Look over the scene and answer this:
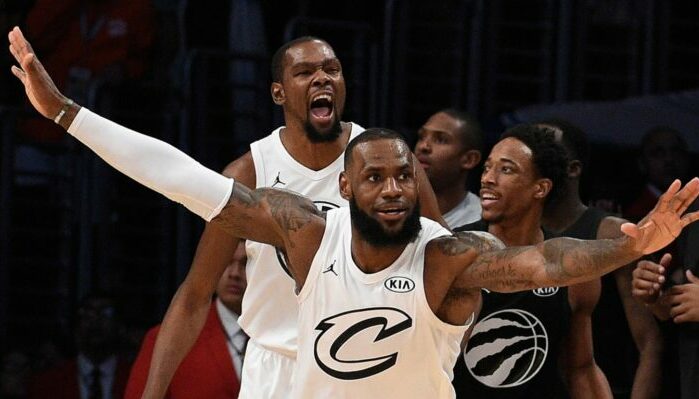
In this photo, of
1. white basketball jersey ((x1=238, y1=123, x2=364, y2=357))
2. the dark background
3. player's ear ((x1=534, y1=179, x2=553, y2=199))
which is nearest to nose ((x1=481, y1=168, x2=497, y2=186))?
player's ear ((x1=534, y1=179, x2=553, y2=199))

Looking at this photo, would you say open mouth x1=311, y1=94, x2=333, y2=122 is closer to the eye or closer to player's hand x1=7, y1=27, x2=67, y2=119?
the eye

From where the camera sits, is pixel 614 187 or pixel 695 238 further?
pixel 614 187

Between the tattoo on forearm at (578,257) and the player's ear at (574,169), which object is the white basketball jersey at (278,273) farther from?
the tattoo on forearm at (578,257)

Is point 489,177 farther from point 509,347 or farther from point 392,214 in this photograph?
point 392,214

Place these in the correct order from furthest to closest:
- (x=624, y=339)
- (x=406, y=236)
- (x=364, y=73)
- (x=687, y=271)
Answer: (x=364, y=73)
(x=624, y=339)
(x=687, y=271)
(x=406, y=236)

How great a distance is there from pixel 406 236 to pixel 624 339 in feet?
6.56

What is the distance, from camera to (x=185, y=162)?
4895mm

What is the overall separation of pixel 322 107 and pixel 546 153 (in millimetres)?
793

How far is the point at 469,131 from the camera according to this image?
6855mm

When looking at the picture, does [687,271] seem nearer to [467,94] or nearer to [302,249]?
[302,249]

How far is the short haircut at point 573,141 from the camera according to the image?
5.90 meters

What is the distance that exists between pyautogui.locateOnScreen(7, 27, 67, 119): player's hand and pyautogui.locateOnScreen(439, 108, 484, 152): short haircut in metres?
2.37

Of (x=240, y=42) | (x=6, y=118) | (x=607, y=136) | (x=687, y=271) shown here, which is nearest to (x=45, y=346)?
(x=6, y=118)

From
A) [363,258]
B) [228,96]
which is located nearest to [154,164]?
[363,258]
